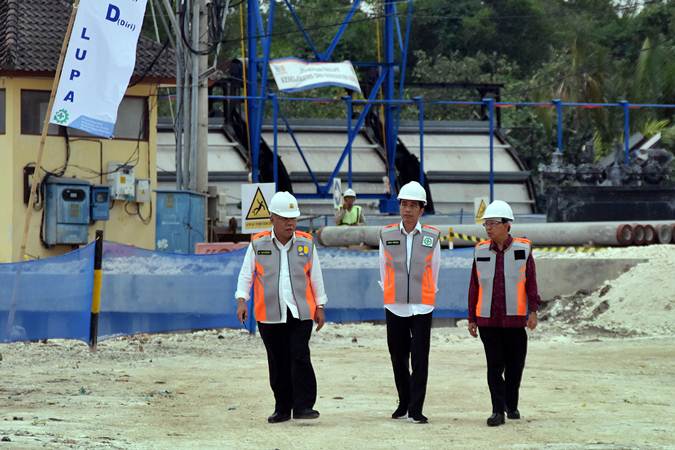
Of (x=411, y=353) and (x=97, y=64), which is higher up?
(x=97, y=64)

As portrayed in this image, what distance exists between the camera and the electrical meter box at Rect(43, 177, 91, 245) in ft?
82.9

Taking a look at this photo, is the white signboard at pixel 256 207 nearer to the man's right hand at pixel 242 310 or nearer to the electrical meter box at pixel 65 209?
the electrical meter box at pixel 65 209

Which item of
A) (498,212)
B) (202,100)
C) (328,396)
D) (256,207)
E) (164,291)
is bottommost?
(328,396)

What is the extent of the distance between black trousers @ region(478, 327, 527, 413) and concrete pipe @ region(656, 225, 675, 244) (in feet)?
50.0

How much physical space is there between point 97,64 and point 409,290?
29.9ft

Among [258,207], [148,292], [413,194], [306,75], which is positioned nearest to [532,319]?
[413,194]

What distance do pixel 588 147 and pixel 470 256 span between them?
13629 millimetres

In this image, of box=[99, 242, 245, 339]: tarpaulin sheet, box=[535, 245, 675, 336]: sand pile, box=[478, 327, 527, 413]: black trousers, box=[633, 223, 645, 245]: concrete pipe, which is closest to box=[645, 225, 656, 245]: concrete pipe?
box=[633, 223, 645, 245]: concrete pipe

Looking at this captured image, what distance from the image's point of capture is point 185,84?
2608 cm

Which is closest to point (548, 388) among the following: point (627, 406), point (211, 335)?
point (627, 406)

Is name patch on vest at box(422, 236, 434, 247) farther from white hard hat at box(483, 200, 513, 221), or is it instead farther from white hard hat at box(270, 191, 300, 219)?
white hard hat at box(270, 191, 300, 219)

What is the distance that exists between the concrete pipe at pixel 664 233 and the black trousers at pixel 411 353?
1544cm

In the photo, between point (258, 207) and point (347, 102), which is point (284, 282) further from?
point (347, 102)

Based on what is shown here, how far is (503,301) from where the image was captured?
11945 millimetres
